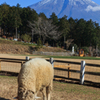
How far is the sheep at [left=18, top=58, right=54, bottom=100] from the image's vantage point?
12.2 feet

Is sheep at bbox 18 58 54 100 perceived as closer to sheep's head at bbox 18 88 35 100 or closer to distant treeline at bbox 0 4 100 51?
sheep's head at bbox 18 88 35 100

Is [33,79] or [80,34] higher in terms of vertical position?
[80,34]

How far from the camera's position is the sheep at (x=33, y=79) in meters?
3.71

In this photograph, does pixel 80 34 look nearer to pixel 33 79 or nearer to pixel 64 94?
pixel 64 94

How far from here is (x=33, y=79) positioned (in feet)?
13.9

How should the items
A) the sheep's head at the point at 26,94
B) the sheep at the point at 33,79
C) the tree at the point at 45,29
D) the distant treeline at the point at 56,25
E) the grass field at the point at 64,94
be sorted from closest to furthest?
the sheep's head at the point at 26,94 → the sheep at the point at 33,79 → the grass field at the point at 64,94 → the tree at the point at 45,29 → the distant treeline at the point at 56,25

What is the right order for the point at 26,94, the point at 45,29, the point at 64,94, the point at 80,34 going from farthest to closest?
the point at 80,34, the point at 45,29, the point at 64,94, the point at 26,94

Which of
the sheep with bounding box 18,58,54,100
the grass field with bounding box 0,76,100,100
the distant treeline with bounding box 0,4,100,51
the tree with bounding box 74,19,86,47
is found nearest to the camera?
the sheep with bounding box 18,58,54,100

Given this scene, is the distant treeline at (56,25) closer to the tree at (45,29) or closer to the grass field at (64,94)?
the tree at (45,29)

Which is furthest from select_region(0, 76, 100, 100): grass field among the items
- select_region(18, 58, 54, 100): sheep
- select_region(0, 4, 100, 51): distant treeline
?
select_region(0, 4, 100, 51): distant treeline

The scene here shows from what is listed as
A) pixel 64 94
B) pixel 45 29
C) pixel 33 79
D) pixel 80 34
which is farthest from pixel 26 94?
pixel 80 34

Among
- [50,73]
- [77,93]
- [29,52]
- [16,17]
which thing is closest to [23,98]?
[50,73]

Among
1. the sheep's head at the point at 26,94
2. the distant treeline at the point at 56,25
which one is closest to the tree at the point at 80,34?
the distant treeline at the point at 56,25

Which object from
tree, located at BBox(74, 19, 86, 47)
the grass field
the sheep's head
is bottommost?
the grass field
